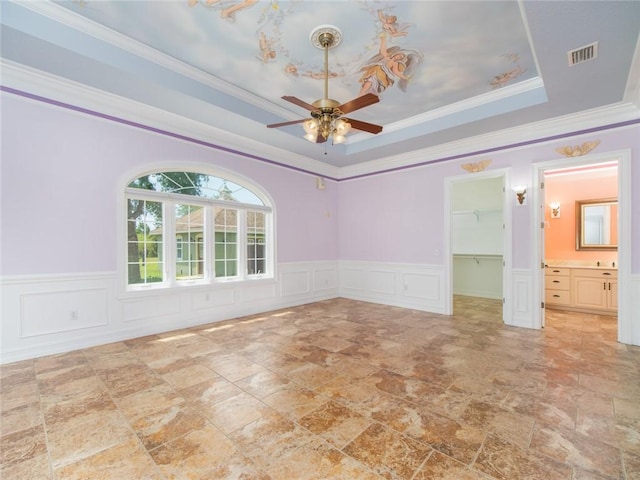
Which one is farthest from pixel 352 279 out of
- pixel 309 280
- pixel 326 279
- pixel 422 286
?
pixel 422 286

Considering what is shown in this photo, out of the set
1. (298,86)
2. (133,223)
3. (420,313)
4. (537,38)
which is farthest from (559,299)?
(133,223)

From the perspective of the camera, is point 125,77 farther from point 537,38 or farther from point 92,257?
point 537,38

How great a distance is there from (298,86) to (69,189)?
3103 mm

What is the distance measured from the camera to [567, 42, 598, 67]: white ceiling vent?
275cm

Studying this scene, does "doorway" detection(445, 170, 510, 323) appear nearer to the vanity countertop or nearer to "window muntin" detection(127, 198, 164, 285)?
the vanity countertop

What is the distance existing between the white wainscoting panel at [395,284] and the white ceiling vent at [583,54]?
3464 millimetres

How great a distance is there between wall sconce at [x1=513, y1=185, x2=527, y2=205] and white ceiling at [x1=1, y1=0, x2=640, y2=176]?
38.0 inches

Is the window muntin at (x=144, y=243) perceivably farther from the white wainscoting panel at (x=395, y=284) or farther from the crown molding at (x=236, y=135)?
the white wainscoting panel at (x=395, y=284)

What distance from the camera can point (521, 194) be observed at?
4.63 meters

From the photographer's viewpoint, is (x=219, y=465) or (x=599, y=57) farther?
(x=599, y=57)

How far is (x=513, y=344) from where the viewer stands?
380 centimetres

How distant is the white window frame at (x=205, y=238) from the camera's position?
13.7 ft

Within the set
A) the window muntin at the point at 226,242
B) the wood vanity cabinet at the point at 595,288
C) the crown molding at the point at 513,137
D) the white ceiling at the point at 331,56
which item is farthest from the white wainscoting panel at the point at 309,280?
the wood vanity cabinet at the point at 595,288

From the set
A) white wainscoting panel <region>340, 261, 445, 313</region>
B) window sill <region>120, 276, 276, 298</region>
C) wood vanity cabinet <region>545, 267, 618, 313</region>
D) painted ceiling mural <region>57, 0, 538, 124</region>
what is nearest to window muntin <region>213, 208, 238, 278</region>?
window sill <region>120, 276, 276, 298</region>
